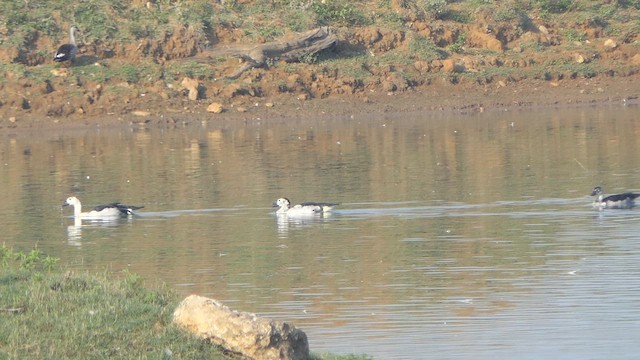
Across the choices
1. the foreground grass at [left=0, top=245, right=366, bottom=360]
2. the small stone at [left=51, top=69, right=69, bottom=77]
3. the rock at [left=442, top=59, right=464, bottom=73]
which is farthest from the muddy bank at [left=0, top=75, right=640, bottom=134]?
the foreground grass at [left=0, top=245, right=366, bottom=360]

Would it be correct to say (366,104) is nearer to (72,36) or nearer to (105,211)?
(72,36)

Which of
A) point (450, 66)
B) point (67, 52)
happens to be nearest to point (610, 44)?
point (450, 66)

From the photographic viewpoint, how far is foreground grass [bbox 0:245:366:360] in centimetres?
730

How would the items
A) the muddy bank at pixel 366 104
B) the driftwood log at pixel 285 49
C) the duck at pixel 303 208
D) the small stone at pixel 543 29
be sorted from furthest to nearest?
the small stone at pixel 543 29
the driftwood log at pixel 285 49
the muddy bank at pixel 366 104
the duck at pixel 303 208

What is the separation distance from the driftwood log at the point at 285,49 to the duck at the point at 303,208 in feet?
47.5

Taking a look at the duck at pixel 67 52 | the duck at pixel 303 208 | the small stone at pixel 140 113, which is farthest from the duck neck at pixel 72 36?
the duck at pixel 303 208

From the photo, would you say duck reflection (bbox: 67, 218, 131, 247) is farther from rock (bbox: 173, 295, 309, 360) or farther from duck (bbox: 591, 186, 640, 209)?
rock (bbox: 173, 295, 309, 360)

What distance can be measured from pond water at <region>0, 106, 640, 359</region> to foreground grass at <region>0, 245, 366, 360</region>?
5.98 feet

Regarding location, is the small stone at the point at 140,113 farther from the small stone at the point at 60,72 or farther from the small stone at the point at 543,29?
the small stone at the point at 543,29

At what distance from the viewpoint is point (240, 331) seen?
7.27 meters

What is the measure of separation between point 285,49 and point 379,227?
16.5 m

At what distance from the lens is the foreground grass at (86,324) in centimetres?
730

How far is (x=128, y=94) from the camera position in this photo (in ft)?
96.6

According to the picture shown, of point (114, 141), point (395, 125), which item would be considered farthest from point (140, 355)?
point (395, 125)
